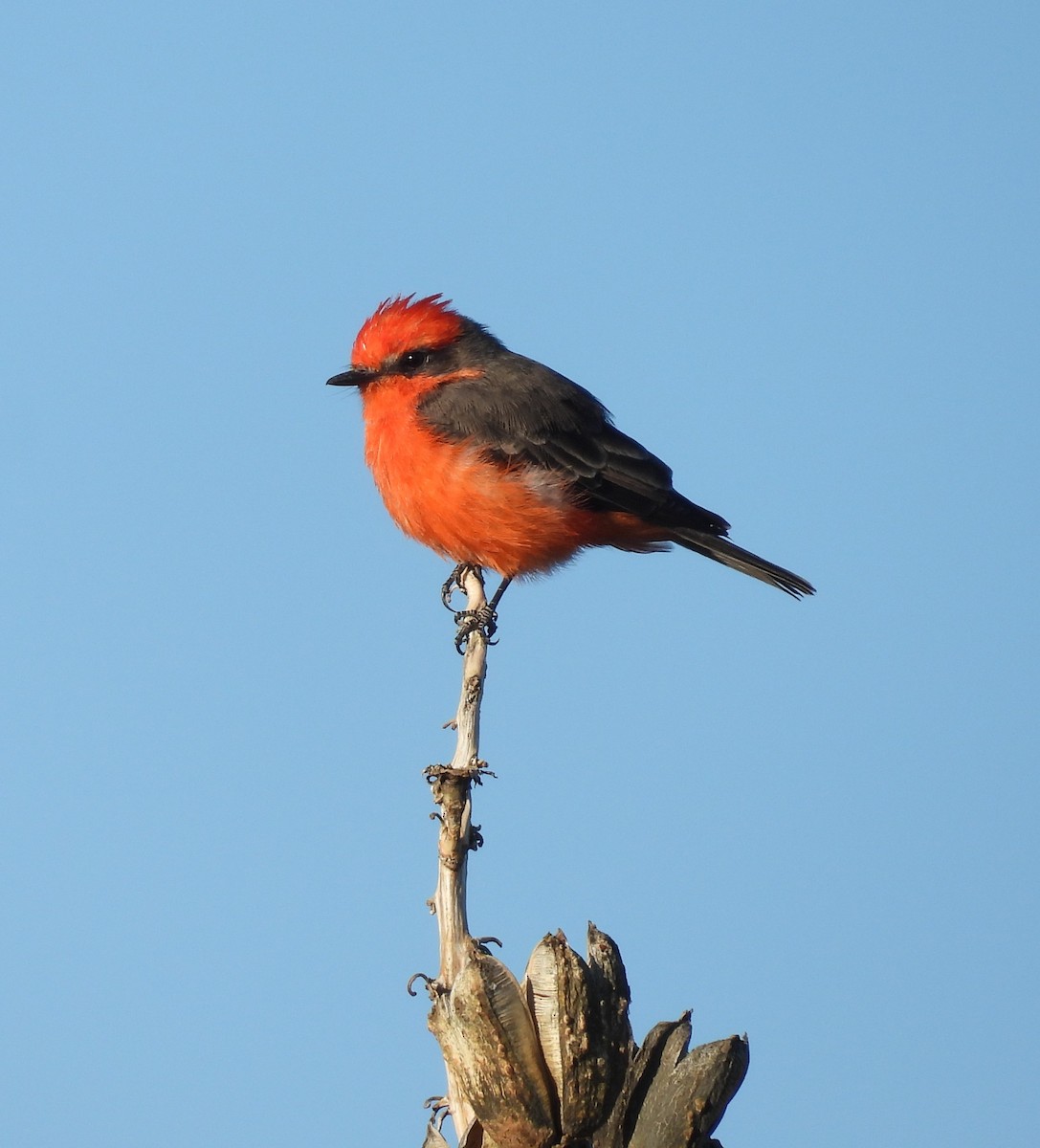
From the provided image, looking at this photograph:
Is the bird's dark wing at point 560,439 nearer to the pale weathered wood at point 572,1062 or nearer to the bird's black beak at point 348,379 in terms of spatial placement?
the bird's black beak at point 348,379

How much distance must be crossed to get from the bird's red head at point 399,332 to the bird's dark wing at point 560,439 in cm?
35

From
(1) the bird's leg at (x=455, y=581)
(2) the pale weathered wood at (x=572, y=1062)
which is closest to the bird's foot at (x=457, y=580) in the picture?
(1) the bird's leg at (x=455, y=581)

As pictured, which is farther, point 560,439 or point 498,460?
point 560,439

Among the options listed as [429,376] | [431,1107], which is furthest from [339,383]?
[431,1107]

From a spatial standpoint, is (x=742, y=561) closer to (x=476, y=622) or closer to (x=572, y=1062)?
(x=476, y=622)

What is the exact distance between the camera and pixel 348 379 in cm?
820

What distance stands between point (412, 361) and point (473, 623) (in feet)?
6.54

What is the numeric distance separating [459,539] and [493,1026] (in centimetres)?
395

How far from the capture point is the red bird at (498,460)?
7.55 m

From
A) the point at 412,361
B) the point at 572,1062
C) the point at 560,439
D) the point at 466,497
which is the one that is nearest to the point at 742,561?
the point at 560,439

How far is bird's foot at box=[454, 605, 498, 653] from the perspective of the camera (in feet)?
22.6

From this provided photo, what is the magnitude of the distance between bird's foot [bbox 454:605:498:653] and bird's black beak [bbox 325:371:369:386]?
1.80m

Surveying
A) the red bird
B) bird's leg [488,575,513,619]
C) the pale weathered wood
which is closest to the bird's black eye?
the red bird

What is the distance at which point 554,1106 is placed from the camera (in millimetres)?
3842
